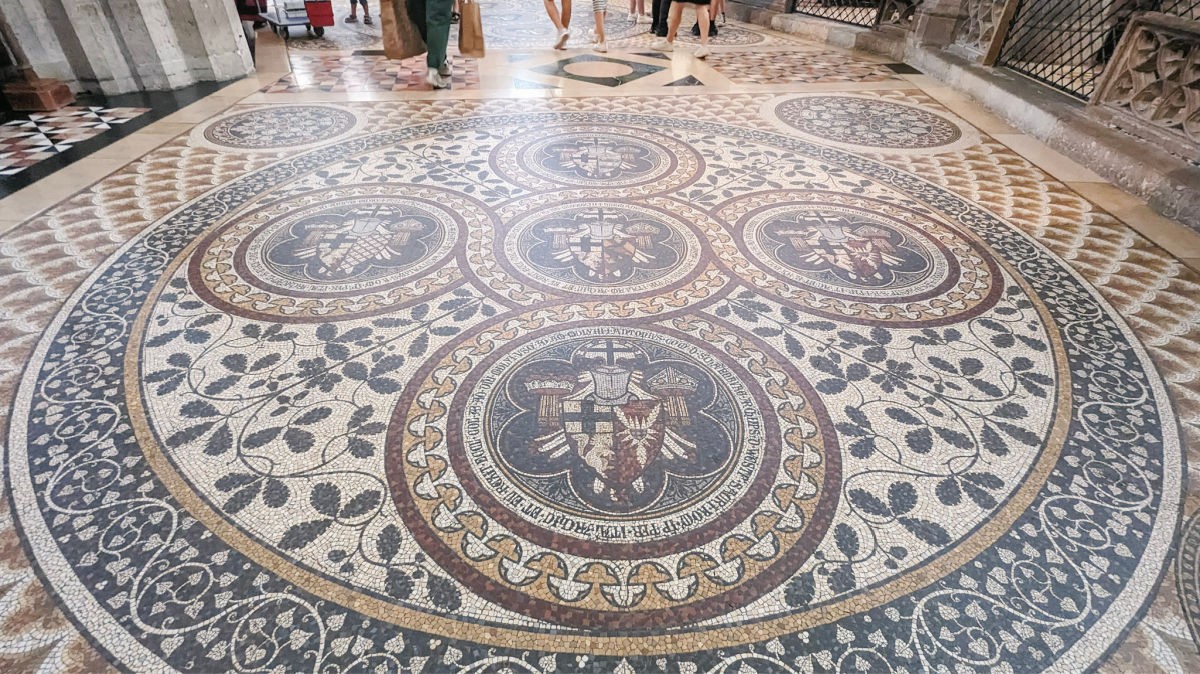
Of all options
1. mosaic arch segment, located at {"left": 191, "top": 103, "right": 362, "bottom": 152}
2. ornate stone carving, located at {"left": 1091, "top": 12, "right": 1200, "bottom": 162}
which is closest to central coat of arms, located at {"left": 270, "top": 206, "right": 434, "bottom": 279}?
mosaic arch segment, located at {"left": 191, "top": 103, "right": 362, "bottom": 152}

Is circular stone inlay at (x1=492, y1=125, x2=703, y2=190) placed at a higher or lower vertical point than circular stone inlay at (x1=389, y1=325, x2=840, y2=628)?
higher

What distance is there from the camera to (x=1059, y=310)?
215 cm

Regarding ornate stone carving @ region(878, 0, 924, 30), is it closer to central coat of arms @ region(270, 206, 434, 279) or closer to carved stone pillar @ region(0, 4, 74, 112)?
central coat of arms @ region(270, 206, 434, 279)

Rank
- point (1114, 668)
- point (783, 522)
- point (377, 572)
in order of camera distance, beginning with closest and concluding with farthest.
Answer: point (1114, 668) → point (377, 572) → point (783, 522)

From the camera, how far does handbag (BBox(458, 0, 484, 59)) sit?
4367 millimetres

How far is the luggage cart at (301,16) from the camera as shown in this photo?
236 inches

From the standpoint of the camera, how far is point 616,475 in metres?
1.50

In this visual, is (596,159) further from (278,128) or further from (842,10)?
(842,10)

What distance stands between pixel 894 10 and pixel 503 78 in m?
4.40

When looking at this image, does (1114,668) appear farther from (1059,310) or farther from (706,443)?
(1059,310)

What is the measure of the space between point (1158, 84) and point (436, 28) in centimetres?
468

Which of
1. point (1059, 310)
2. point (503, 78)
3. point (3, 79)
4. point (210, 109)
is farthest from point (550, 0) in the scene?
point (1059, 310)

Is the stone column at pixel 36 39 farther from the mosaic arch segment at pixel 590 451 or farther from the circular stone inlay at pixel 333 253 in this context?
the circular stone inlay at pixel 333 253

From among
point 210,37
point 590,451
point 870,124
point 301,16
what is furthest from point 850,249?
point 301,16
